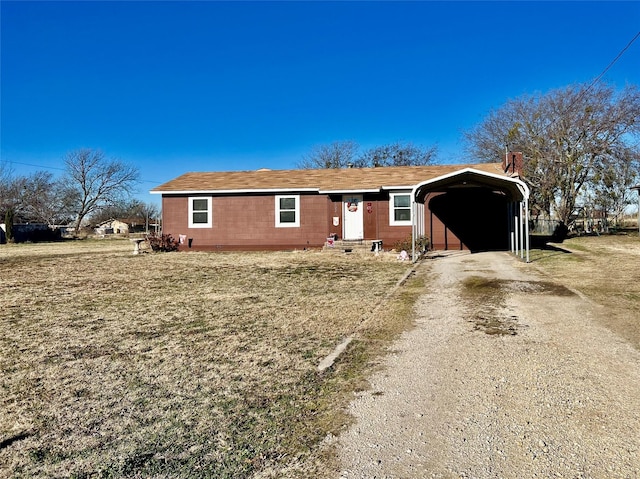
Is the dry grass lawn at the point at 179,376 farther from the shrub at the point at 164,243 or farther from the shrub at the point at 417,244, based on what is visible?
the shrub at the point at 164,243

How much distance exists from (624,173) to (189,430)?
29805 mm

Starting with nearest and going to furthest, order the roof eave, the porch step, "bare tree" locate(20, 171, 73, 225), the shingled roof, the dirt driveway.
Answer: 1. the dirt driveway
2. the porch step
3. the shingled roof
4. the roof eave
5. "bare tree" locate(20, 171, 73, 225)

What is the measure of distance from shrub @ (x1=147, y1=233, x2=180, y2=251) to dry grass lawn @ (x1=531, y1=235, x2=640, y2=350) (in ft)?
44.4

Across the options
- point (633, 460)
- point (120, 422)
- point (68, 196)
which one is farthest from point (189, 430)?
point (68, 196)

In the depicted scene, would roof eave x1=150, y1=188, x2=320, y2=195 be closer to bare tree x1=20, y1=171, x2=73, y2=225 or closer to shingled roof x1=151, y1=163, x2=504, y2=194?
shingled roof x1=151, y1=163, x2=504, y2=194

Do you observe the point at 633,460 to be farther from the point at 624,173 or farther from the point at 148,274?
the point at 624,173

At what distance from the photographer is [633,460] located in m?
2.29

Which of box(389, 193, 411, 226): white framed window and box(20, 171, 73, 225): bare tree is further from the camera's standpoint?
box(20, 171, 73, 225): bare tree

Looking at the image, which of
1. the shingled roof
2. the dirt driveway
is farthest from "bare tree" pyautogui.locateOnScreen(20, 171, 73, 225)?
the dirt driveway

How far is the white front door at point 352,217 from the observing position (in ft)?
55.4

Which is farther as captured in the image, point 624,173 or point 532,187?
point 532,187

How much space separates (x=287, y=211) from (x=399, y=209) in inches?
177

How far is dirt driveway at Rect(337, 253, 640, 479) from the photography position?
A: 231cm

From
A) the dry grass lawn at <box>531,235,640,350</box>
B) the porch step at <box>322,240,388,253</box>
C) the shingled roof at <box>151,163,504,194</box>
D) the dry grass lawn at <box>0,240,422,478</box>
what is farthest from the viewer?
the shingled roof at <box>151,163,504,194</box>
